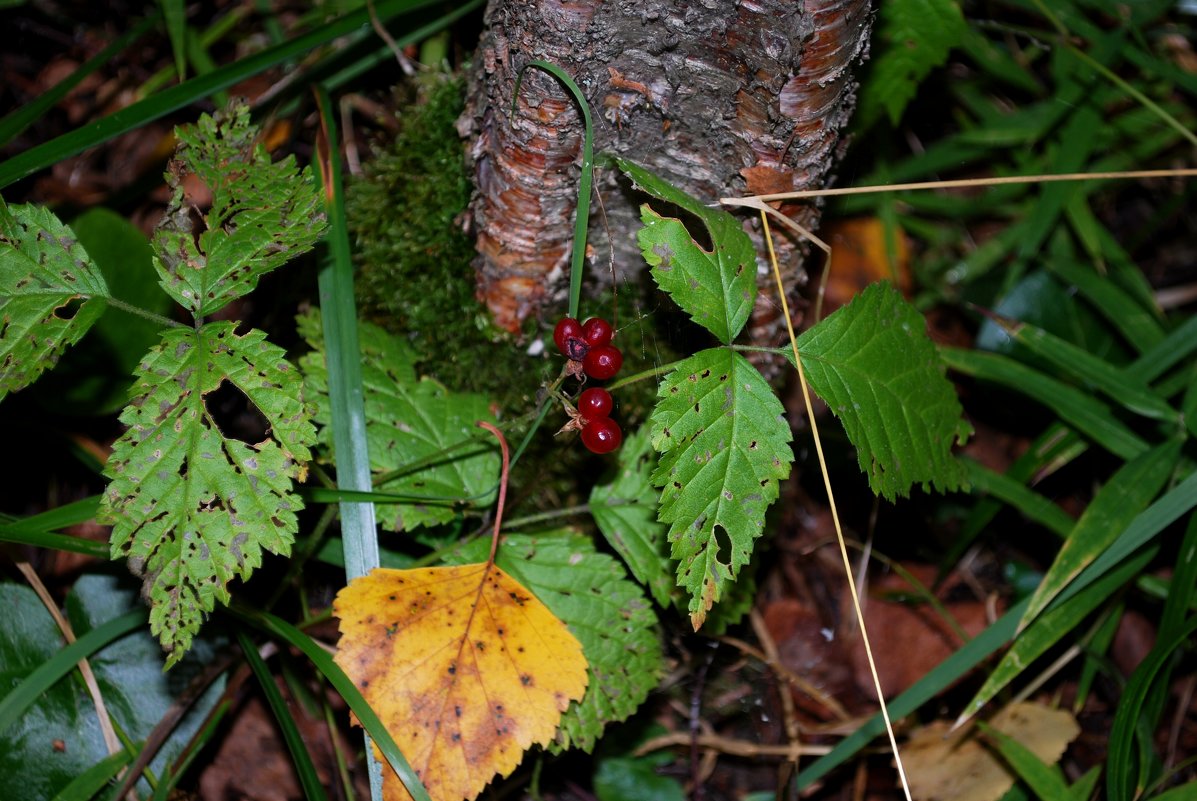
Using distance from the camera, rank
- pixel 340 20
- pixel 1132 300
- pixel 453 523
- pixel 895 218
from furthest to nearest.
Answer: pixel 895 218
pixel 1132 300
pixel 340 20
pixel 453 523

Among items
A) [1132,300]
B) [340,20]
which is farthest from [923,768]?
[340,20]

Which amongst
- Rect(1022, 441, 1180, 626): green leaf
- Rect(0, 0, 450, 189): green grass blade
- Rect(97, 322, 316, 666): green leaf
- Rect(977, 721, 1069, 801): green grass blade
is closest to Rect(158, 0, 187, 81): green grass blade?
Rect(0, 0, 450, 189): green grass blade

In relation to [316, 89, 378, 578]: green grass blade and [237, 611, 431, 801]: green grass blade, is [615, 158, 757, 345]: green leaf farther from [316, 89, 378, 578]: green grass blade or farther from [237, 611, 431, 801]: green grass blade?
[237, 611, 431, 801]: green grass blade

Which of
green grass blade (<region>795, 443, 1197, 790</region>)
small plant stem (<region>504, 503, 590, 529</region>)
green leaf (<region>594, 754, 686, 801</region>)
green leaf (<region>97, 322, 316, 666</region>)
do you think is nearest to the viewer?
green leaf (<region>97, 322, 316, 666</region>)

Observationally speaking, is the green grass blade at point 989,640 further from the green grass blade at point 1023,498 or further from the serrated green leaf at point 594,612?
the serrated green leaf at point 594,612

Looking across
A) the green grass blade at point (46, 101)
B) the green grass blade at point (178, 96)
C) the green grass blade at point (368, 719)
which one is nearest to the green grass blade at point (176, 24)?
the green grass blade at point (46, 101)

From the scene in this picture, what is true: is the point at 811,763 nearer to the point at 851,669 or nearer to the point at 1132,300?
the point at 851,669
